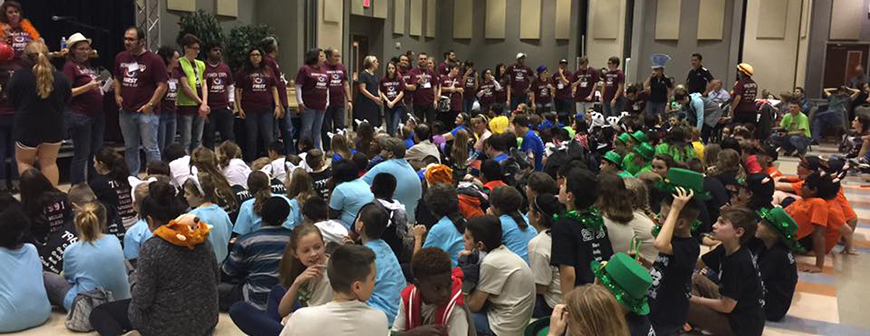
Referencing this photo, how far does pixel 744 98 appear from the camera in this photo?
11828mm

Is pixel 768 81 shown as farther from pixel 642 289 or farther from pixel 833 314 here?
pixel 642 289

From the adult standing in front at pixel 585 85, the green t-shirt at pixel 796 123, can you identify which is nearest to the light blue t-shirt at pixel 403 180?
the adult standing in front at pixel 585 85

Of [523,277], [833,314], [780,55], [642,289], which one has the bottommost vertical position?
[833,314]

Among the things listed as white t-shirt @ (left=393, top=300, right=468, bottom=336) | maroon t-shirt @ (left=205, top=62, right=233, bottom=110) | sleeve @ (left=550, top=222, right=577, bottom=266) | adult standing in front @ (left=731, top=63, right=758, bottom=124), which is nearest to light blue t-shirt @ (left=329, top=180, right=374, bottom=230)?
sleeve @ (left=550, top=222, right=577, bottom=266)

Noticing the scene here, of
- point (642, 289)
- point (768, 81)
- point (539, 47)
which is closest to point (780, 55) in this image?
point (768, 81)

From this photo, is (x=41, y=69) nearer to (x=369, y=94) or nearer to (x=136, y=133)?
(x=136, y=133)

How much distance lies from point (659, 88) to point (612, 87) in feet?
4.21

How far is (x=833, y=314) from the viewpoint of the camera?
15.6ft

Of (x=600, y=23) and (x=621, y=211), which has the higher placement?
(x=600, y=23)

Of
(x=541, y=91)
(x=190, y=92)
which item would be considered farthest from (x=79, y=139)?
(x=541, y=91)

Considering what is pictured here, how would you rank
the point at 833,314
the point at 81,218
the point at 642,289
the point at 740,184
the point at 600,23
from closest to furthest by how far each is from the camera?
the point at 642,289 → the point at 81,218 → the point at 833,314 → the point at 740,184 → the point at 600,23

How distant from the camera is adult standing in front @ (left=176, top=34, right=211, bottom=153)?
25.5 ft

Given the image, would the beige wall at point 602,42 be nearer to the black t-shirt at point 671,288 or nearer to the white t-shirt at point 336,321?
the black t-shirt at point 671,288

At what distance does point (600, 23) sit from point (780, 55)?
A: 4.27 meters
